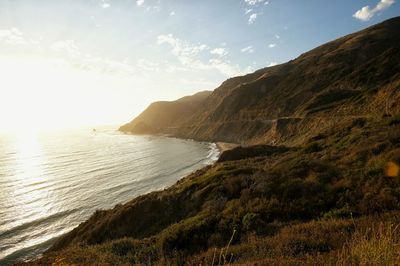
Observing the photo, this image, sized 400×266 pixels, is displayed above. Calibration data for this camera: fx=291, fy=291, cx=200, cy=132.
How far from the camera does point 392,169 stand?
43.8ft

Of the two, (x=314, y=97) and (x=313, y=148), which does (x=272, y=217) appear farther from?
(x=314, y=97)

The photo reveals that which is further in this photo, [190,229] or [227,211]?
[227,211]

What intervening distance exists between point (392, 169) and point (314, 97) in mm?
79148

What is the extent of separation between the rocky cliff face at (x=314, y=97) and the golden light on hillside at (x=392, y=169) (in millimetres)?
30368

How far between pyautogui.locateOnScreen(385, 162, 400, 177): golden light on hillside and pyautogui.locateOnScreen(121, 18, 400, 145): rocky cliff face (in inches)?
1196

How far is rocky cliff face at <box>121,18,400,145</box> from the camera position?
61.9 metres

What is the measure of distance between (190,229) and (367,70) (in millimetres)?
86851

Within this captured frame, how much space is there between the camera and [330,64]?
10900 cm

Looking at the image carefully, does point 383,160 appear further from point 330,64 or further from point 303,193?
point 330,64

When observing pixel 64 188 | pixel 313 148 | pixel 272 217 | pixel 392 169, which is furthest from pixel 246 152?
pixel 64 188

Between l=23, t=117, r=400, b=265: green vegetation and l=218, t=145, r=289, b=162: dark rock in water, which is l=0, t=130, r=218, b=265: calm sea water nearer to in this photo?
l=218, t=145, r=289, b=162: dark rock in water

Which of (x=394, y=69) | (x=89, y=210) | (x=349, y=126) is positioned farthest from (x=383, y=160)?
(x=394, y=69)

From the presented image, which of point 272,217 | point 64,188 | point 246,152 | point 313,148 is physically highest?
point 272,217

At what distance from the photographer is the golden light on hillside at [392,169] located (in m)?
12.8
